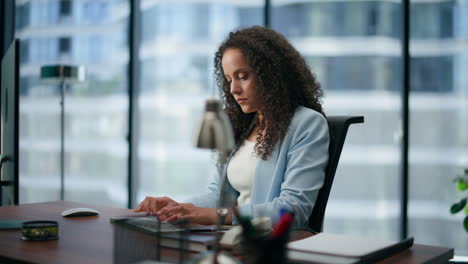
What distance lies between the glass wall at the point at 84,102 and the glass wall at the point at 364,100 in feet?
5.57

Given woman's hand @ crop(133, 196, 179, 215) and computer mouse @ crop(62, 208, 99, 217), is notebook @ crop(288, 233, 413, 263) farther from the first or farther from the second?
computer mouse @ crop(62, 208, 99, 217)

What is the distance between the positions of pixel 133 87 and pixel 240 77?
9.33ft

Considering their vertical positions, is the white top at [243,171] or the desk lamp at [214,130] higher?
the desk lamp at [214,130]

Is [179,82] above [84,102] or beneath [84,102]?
above

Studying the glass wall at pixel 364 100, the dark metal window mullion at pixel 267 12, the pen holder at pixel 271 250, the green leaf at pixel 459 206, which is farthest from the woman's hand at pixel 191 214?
the dark metal window mullion at pixel 267 12

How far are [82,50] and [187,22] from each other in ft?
3.06

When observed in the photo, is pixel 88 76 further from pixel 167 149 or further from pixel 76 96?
pixel 167 149

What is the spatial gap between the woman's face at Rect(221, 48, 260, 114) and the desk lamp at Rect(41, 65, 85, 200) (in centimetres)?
250

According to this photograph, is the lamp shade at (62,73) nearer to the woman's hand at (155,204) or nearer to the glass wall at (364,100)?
the glass wall at (364,100)

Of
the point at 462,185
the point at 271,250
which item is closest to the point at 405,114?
the point at 462,185

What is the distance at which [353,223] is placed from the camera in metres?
4.10

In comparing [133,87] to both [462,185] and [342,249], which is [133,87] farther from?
[342,249]

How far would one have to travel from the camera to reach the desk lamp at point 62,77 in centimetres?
406

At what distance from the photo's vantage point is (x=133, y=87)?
4574 mm
